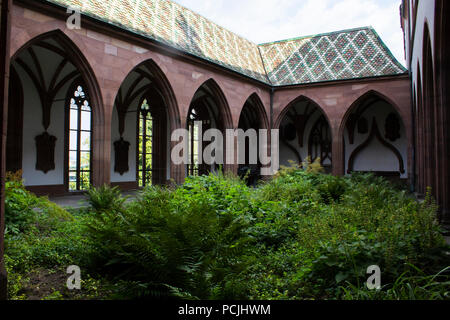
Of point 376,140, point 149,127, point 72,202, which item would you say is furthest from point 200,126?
point 376,140

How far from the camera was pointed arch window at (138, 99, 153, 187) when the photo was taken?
1638 centimetres

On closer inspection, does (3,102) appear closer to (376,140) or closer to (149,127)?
(149,127)

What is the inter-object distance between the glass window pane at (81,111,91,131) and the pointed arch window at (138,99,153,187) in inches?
99.6

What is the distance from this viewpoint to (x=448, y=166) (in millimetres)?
6082

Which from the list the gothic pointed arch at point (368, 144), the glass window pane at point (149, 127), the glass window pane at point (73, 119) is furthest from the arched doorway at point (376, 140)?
the glass window pane at point (73, 119)

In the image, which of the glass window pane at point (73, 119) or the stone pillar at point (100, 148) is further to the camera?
the glass window pane at point (73, 119)

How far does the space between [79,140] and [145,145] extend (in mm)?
3404

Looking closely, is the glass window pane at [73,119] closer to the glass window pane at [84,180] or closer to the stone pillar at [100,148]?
the glass window pane at [84,180]

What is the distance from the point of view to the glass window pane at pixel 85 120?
549 inches

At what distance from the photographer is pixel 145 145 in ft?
54.5

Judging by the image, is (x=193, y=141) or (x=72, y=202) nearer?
(x=72, y=202)

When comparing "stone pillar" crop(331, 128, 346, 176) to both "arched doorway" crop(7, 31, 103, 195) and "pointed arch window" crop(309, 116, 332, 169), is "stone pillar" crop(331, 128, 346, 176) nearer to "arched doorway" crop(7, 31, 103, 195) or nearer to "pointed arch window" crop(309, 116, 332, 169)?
"pointed arch window" crop(309, 116, 332, 169)

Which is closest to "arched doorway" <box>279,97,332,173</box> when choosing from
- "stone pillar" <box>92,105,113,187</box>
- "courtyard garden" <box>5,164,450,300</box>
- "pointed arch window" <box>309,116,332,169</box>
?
"pointed arch window" <box>309,116,332,169</box>

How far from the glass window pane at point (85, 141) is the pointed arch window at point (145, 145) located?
251cm
